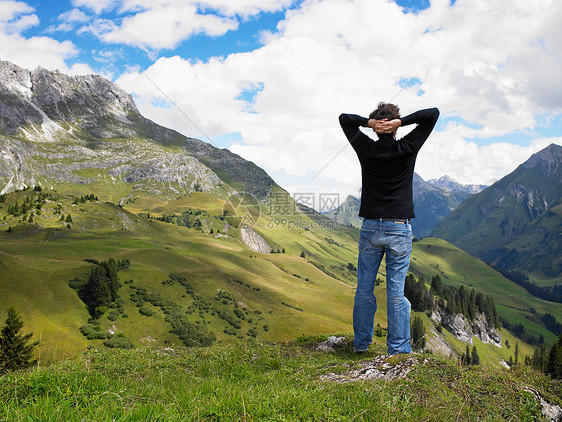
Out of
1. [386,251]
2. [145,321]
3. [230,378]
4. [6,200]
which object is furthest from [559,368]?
[6,200]

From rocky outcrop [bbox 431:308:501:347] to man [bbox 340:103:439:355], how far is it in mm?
194156

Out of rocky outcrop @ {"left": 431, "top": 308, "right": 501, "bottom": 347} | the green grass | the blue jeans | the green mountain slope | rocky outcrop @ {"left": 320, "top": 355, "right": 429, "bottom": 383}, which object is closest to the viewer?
rocky outcrop @ {"left": 320, "top": 355, "right": 429, "bottom": 383}

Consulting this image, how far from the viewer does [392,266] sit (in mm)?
8039

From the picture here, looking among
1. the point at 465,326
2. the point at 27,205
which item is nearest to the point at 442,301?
the point at 465,326

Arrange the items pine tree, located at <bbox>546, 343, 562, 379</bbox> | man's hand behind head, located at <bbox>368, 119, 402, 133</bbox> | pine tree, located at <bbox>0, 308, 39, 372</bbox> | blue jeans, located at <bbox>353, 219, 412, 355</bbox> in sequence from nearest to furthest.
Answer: man's hand behind head, located at <bbox>368, 119, 402, 133</bbox> → blue jeans, located at <bbox>353, 219, 412, 355</bbox> → pine tree, located at <bbox>546, 343, 562, 379</bbox> → pine tree, located at <bbox>0, 308, 39, 372</bbox>

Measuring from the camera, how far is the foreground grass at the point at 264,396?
3.82 m

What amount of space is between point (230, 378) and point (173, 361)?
7.88ft

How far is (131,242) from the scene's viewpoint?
151000mm

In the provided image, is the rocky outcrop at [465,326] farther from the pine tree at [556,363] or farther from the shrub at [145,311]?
the pine tree at [556,363]

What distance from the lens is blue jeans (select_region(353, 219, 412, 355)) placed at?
7.90 metres

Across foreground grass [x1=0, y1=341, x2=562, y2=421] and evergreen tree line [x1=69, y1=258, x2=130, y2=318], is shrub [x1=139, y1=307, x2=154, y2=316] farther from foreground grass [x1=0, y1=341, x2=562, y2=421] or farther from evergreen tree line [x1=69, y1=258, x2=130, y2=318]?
foreground grass [x1=0, y1=341, x2=562, y2=421]

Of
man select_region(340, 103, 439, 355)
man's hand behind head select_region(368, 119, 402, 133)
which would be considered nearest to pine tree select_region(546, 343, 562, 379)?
man select_region(340, 103, 439, 355)

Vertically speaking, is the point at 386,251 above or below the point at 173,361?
above

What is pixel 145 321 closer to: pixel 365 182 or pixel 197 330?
pixel 197 330
